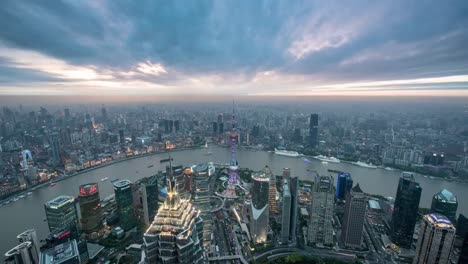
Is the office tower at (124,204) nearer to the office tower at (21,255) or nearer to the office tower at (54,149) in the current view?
the office tower at (21,255)

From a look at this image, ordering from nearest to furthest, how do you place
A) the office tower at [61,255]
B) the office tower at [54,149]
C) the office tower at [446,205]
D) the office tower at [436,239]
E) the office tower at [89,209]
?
the office tower at [61,255], the office tower at [436,239], the office tower at [446,205], the office tower at [89,209], the office tower at [54,149]

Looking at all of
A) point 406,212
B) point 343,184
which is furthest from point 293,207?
point 343,184

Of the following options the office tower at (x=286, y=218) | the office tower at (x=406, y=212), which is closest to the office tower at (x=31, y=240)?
the office tower at (x=286, y=218)

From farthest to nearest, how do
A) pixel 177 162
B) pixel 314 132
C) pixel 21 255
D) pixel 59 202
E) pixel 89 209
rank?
pixel 314 132 < pixel 177 162 < pixel 89 209 < pixel 59 202 < pixel 21 255

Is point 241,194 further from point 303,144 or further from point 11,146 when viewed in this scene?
point 11,146

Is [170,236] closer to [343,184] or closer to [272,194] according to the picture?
[272,194]

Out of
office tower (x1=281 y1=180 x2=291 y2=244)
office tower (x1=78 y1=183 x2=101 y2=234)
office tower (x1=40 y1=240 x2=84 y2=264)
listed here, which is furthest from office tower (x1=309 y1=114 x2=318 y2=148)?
office tower (x1=40 y1=240 x2=84 y2=264)
